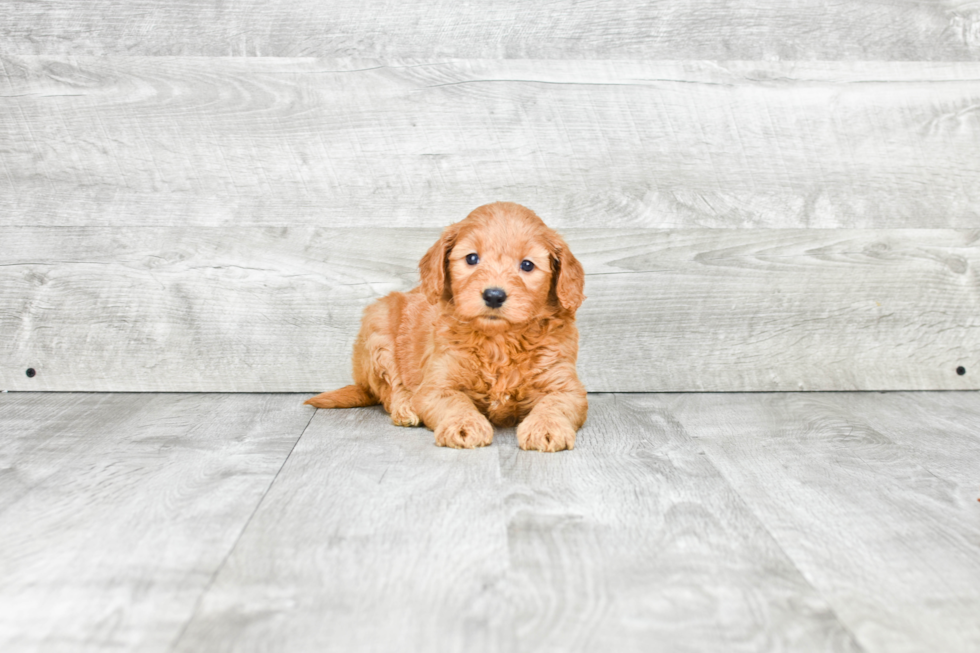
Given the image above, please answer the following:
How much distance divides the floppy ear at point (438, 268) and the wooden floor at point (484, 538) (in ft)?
1.35

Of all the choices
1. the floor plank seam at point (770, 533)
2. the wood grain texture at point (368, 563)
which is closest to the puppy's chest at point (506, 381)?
the wood grain texture at point (368, 563)

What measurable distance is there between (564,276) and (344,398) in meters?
0.88

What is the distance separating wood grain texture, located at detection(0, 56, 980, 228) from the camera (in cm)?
277

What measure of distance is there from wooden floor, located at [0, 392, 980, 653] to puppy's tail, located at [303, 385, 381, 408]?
173mm

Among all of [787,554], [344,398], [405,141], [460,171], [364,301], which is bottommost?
[344,398]

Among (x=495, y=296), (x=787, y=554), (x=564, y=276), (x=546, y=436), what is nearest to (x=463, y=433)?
(x=546, y=436)

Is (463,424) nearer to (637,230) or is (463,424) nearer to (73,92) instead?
(637,230)

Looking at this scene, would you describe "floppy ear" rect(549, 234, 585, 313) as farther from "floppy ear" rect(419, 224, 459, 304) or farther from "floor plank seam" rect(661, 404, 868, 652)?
"floor plank seam" rect(661, 404, 868, 652)

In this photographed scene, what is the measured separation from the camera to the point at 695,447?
2174 millimetres

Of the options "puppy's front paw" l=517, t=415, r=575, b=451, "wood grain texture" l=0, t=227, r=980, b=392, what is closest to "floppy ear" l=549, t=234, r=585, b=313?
"puppy's front paw" l=517, t=415, r=575, b=451

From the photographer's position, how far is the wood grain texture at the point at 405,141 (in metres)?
2.77

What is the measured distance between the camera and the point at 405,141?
280 cm

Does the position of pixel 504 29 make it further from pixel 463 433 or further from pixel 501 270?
pixel 463 433

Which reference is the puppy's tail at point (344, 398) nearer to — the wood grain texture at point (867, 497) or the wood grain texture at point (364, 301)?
the wood grain texture at point (364, 301)
